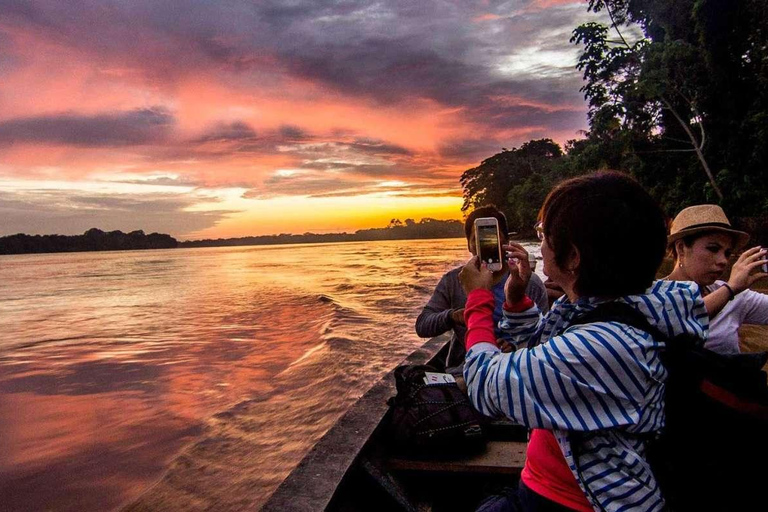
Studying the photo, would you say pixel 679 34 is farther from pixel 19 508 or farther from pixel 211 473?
pixel 19 508

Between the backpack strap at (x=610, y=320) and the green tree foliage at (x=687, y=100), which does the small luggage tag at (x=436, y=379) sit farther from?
the green tree foliage at (x=687, y=100)

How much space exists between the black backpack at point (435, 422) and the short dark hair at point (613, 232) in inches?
72.7

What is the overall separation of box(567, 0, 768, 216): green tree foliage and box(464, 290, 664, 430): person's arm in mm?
20995

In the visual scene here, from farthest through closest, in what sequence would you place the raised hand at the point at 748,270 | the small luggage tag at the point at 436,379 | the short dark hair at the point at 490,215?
1. the small luggage tag at the point at 436,379
2. the short dark hair at the point at 490,215
3. the raised hand at the point at 748,270

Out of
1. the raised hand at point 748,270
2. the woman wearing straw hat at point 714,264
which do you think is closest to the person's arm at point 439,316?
the woman wearing straw hat at point 714,264

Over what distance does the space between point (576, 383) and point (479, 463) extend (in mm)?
1925

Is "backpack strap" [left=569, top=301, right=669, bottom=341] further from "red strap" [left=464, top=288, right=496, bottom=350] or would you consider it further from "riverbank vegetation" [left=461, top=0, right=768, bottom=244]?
"riverbank vegetation" [left=461, top=0, right=768, bottom=244]

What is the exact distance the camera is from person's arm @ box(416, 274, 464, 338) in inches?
146

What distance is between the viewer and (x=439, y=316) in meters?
3.77

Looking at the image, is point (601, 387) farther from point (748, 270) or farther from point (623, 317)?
point (748, 270)

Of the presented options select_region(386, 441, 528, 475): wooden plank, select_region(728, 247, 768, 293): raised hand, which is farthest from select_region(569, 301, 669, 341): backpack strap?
select_region(386, 441, 528, 475): wooden plank

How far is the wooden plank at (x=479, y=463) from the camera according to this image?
9.21 feet

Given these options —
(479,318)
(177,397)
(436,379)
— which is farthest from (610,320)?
(177,397)

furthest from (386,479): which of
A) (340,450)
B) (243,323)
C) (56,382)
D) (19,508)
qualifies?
(243,323)
